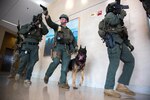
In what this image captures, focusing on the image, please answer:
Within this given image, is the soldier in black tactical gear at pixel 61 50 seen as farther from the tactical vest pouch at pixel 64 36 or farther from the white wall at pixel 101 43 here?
the white wall at pixel 101 43

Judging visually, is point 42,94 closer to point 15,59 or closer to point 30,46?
point 30,46

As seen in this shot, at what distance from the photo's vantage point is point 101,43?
3297 mm

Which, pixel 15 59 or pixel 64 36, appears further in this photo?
pixel 15 59

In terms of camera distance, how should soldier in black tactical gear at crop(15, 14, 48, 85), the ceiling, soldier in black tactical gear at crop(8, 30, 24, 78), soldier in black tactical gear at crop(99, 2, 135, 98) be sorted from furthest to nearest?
the ceiling < soldier in black tactical gear at crop(8, 30, 24, 78) < soldier in black tactical gear at crop(15, 14, 48, 85) < soldier in black tactical gear at crop(99, 2, 135, 98)

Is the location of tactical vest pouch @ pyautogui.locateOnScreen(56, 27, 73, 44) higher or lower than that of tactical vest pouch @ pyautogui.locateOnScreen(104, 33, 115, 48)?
higher

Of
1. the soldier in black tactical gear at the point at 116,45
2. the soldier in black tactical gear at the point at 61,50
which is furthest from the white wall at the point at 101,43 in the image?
the soldier in black tactical gear at the point at 61,50

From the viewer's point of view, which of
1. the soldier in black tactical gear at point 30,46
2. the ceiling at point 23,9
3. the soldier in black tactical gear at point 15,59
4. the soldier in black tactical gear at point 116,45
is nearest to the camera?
the soldier in black tactical gear at point 116,45

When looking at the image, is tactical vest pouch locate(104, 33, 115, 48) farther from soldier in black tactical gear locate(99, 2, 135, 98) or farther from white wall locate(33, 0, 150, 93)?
white wall locate(33, 0, 150, 93)

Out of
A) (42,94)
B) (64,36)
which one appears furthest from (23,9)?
(42,94)

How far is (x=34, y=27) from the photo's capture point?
8.87ft

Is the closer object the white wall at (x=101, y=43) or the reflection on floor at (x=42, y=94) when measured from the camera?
the reflection on floor at (x=42, y=94)

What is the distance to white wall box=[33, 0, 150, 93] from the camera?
7.99ft

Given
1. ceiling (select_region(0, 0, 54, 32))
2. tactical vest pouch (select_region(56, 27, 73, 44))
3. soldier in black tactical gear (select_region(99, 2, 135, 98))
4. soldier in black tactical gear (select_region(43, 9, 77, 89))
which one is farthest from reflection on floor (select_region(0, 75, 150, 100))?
ceiling (select_region(0, 0, 54, 32))

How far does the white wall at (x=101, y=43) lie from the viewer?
7.99 feet
